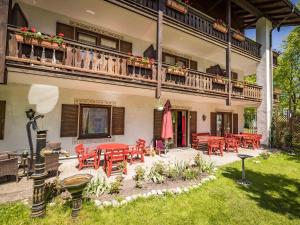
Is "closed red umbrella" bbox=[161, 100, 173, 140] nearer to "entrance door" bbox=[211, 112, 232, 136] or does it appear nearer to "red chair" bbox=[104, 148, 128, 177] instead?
"red chair" bbox=[104, 148, 128, 177]

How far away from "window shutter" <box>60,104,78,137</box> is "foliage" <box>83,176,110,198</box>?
156 inches

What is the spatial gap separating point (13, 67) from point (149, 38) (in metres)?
7.13

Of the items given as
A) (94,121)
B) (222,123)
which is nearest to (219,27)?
(222,123)

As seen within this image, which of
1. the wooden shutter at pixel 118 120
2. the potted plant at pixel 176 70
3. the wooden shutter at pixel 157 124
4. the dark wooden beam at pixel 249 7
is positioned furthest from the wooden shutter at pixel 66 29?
the dark wooden beam at pixel 249 7

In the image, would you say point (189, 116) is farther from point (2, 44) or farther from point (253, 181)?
point (2, 44)

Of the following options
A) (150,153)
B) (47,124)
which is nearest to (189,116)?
(150,153)

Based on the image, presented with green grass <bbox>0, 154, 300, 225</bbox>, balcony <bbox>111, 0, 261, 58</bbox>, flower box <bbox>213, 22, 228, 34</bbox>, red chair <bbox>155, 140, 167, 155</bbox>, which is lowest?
green grass <bbox>0, 154, 300, 225</bbox>

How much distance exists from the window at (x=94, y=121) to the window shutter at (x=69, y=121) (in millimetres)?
289

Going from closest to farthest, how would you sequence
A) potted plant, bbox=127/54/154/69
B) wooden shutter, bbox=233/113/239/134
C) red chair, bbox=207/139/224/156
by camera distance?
potted plant, bbox=127/54/154/69, red chair, bbox=207/139/224/156, wooden shutter, bbox=233/113/239/134

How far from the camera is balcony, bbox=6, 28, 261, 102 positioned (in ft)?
18.7

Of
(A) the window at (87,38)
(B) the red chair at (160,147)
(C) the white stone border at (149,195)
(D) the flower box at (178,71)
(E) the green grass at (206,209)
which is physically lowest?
(E) the green grass at (206,209)

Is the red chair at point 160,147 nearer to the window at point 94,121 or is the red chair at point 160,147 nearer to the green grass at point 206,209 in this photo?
the window at point 94,121

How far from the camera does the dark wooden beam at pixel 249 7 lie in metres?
12.7

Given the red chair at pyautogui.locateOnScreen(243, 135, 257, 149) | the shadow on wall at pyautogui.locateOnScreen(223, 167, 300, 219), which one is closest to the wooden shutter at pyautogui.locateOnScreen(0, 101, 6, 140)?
the shadow on wall at pyautogui.locateOnScreen(223, 167, 300, 219)
